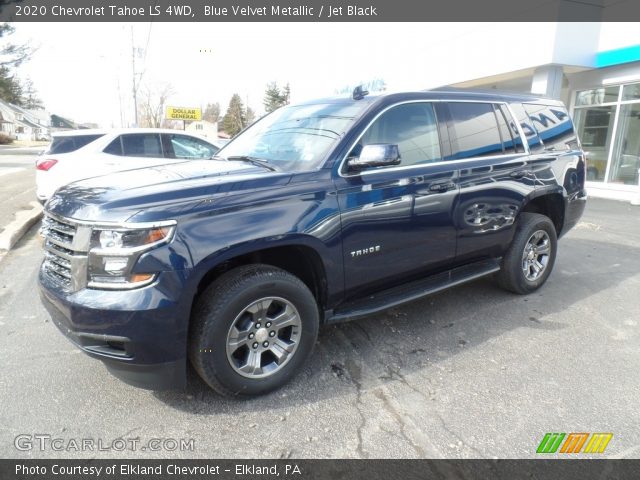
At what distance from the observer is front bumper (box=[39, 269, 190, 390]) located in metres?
2.31

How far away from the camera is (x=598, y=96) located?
12867 millimetres

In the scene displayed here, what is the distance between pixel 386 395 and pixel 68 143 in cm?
749

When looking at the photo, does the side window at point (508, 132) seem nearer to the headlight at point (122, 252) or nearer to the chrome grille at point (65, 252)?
the headlight at point (122, 252)

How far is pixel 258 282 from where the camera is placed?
8.61 ft

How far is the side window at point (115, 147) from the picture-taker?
24.2ft

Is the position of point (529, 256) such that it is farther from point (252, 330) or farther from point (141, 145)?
point (141, 145)

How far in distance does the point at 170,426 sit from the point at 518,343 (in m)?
2.70

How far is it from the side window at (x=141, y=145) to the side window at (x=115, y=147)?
63mm

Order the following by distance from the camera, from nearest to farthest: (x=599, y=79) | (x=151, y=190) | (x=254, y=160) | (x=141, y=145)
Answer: (x=151, y=190) → (x=254, y=160) → (x=141, y=145) → (x=599, y=79)

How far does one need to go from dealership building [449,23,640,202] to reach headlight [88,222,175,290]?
494 inches

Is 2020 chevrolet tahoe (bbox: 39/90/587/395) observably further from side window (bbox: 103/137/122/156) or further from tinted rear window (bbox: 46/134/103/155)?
tinted rear window (bbox: 46/134/103/155)

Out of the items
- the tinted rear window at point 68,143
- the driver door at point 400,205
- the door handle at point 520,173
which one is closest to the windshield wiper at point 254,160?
the driver door at point 400,205

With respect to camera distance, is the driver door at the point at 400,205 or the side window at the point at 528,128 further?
the side window at the point at 528,128

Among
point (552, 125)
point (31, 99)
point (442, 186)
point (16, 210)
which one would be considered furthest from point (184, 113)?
point (31, 99)
